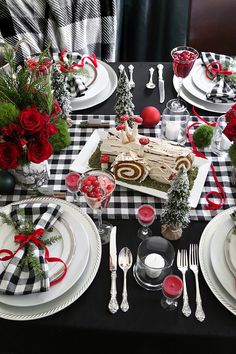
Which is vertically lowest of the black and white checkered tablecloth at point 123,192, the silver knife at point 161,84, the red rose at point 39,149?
the black and white checkered tablecloth at point 123,192

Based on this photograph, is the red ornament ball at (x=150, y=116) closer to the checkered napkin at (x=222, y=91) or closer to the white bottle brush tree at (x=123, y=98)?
the white bottle brush tree at (x=123, y=98)

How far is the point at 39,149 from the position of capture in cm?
103

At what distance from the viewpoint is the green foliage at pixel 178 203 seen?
38.4 inches

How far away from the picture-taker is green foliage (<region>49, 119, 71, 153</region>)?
50.7 inches

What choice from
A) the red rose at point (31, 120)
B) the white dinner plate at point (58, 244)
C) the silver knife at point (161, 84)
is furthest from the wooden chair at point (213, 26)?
the white dinner plate at point (58, 244)

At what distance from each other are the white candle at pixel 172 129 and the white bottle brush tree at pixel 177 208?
0.38 meters

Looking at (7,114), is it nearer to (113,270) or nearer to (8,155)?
(8,155)

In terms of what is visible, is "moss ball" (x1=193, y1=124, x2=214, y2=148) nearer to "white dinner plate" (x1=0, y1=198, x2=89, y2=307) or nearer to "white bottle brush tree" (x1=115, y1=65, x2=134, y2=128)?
"white bottle brush tree" (x1=115, y1=65, x2=134, y2=128)

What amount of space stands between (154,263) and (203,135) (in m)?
0.53

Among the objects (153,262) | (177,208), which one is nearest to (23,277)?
(153,262)

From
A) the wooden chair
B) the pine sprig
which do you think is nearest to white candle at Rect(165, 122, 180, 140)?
the pine sprig

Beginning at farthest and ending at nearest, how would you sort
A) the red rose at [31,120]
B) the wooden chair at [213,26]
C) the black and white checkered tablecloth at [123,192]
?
1. the wooden chair at [213,26]
2. the black and white checkered tablecloth at [123,192]
3. the red rose at [31,120]

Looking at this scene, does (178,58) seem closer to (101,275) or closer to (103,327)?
(101,275)

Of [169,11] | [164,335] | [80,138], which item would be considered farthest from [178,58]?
[169,11]
